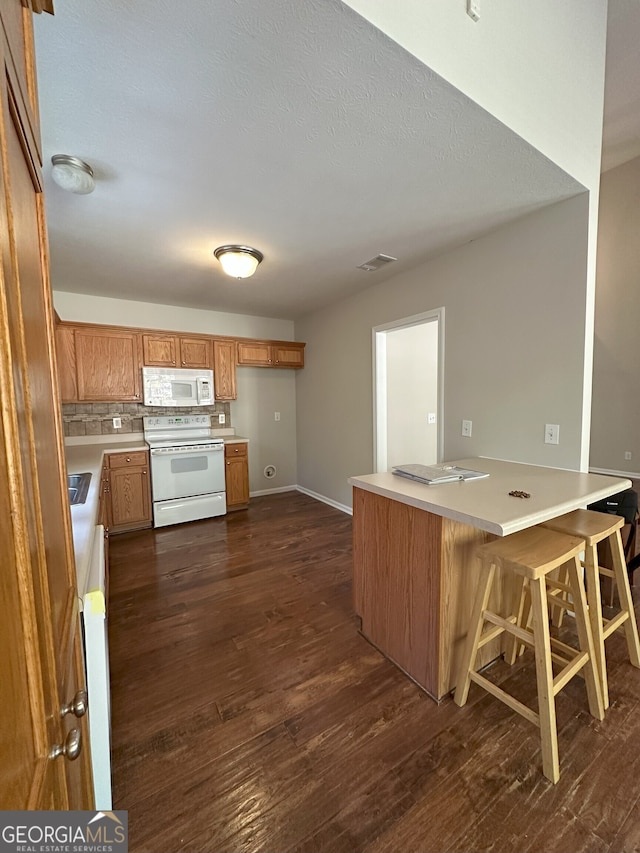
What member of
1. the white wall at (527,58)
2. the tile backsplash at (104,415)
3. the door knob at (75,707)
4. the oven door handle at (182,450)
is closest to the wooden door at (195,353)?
the tile backsplash at (104,415)

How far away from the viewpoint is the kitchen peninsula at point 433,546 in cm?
147

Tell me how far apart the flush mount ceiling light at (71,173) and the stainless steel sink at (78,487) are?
1470mm

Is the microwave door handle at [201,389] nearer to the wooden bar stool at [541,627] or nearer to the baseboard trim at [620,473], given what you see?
the wooden bar stool at [541,627]

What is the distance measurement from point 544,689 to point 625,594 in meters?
0.80

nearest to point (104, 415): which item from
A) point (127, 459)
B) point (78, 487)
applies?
point (127, 459)

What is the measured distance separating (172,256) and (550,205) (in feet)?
8.70

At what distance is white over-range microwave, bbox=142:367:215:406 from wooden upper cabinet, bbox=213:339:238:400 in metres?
0.10

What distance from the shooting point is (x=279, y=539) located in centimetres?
342

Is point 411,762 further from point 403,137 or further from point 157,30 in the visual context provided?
point 157,30

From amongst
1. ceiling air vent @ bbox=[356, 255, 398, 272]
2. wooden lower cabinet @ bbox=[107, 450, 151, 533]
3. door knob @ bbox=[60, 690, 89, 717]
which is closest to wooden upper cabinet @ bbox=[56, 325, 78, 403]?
wooden lower cabinet @ bbox=[107, 450, 151, 533]

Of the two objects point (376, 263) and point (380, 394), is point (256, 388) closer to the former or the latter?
point (380, 394)

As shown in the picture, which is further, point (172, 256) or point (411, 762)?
point (172, 256)

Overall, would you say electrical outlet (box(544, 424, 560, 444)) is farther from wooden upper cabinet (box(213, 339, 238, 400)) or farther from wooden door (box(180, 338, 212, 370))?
wooden door (box(180, 338, 212, 370))

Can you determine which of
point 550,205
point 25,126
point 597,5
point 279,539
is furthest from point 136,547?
point 597,5
